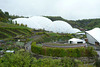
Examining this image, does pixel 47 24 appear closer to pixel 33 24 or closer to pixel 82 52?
pixel 33 24

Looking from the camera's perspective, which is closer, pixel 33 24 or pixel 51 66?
pixel 51 66

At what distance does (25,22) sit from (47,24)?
39.2 feet

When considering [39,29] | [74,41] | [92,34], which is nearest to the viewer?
[74,41]

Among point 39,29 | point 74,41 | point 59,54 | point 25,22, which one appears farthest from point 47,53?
point 25,22

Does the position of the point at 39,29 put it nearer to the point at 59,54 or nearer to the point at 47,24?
the point at 47,24

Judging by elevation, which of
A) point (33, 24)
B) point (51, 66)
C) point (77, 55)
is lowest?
Result: point (77, 55)

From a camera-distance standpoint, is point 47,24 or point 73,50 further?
point 47,24

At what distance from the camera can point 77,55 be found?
1841 centimetres

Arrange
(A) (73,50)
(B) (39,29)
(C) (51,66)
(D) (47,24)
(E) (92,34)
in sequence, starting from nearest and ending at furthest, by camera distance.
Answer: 1. (C) (51,66)
2. (A) (73,50)
3. (E) (92,34)
4. (B) (39,29)
5. (D) (47,24)

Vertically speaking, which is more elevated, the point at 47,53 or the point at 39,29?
the point at 39,29

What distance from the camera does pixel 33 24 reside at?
173ft

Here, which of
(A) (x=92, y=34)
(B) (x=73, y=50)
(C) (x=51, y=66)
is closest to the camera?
(C) (x=51, y=66)

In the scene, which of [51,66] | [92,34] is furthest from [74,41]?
[51,66]

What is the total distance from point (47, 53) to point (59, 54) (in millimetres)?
2300
